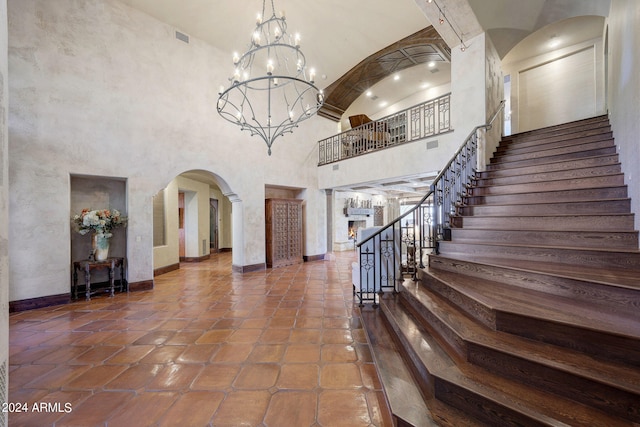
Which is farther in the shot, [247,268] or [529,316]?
[247,268]

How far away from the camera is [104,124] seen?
4715mm

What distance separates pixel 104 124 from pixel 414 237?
5.80m

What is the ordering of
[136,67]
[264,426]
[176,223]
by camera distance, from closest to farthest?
[264,426] → [136,67] → [176,223]

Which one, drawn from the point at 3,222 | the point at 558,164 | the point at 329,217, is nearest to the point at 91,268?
the point at 3,222

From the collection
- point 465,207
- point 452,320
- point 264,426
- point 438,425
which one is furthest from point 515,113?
point 264,426

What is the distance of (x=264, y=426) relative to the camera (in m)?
1.65

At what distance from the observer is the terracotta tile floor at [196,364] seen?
1.77 m

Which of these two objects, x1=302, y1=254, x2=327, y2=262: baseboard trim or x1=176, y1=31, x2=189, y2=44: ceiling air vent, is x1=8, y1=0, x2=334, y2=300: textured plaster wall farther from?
x1=302, y1=254, x2=327, y2=262: baseboard trim

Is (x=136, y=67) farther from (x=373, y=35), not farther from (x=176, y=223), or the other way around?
(x=373, y=35)

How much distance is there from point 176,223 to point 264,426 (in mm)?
6950

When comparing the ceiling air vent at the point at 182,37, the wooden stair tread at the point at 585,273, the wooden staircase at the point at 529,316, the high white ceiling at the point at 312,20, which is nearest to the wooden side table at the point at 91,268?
the wooden staircase at the point at 529,316

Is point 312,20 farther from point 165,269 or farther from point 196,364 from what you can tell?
point 165,269

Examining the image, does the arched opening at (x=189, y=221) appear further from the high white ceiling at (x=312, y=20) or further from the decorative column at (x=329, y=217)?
the decorative column at (x=329, y=217)

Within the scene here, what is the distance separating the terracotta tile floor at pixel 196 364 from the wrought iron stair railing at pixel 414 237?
0.52 m
